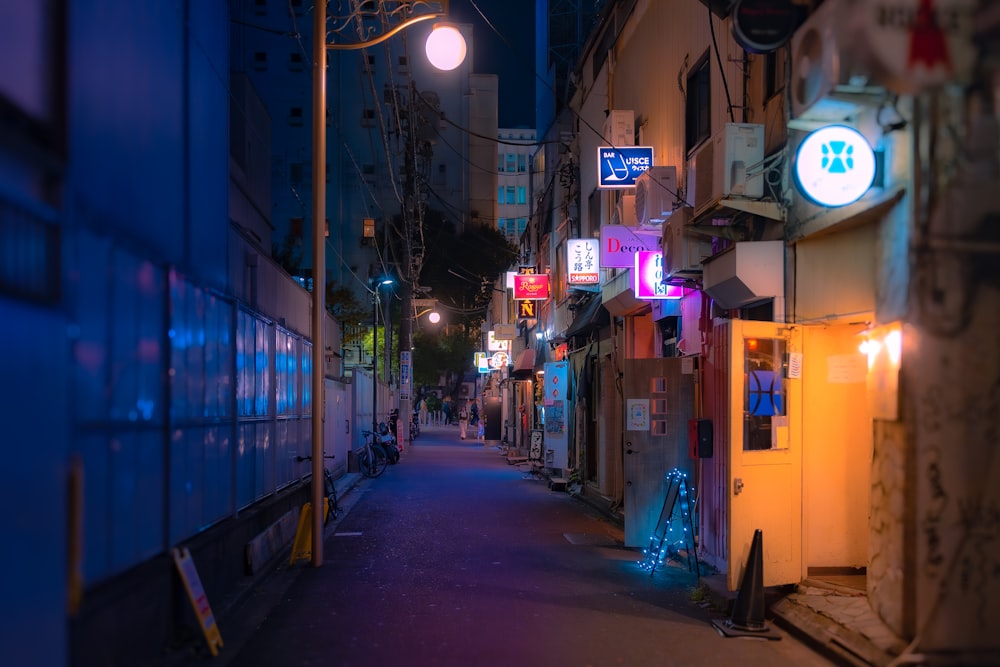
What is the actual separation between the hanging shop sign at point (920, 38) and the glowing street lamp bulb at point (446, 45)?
267 inches

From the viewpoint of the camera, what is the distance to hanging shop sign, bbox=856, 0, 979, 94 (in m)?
5.90

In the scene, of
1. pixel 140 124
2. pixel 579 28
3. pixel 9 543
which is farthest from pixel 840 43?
pixel 579 28

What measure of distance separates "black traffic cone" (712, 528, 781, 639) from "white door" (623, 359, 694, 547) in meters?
3.83

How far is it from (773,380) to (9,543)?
6949 mm

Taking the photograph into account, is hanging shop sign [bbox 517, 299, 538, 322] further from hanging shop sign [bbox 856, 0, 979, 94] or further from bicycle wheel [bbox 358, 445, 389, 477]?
hanging shop sign [bbox 856, 0, 979, 94]

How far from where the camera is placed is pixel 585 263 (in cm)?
1906

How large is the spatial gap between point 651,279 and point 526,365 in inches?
768

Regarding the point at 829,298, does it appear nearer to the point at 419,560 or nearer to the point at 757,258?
the point at 757,258

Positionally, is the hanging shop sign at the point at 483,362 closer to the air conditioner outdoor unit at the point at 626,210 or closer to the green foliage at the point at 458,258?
the green foliage at the point at 458,258

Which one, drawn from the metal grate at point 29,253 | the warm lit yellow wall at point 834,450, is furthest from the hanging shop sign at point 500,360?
the metal grate at point 29,253

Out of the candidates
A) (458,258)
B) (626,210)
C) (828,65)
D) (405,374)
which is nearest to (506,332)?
(405,374)

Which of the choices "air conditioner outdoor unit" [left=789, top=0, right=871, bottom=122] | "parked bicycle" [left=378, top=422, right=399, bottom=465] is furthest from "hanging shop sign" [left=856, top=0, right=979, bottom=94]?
"parked bicycle" [left=378, top=422, right=399, bottom=465]

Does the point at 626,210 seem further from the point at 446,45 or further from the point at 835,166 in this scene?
the point at 835,166

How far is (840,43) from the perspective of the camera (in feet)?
21.4
